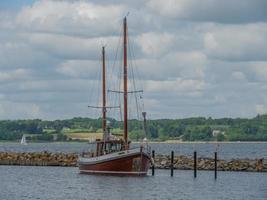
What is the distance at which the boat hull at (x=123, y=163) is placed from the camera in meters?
94.8

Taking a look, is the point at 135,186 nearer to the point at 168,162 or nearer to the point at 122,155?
the point at 122,155

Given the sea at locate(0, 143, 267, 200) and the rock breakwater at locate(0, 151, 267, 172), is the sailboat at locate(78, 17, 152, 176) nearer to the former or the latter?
the sea at locate(0, 143, 267, 200)

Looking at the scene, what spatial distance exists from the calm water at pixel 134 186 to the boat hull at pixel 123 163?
2.49 ft

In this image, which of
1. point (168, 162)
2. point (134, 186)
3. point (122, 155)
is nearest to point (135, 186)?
point (134, 186)

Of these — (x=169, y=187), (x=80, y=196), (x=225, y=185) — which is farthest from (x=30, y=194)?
(x=225, y=185)

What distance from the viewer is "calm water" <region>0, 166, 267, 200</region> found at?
83062 millimetres

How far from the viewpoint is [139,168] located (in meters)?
96.5

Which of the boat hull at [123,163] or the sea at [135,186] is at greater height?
the boat hull at [123,163]

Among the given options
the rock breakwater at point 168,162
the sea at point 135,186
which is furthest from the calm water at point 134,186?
the rock breakwater at point 168,162

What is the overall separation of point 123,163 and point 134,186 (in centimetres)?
591

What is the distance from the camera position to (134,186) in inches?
3538

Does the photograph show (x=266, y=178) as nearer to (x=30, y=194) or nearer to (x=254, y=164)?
(x=254, y=164)

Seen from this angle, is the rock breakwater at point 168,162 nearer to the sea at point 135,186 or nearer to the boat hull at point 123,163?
the sea at point 135,186

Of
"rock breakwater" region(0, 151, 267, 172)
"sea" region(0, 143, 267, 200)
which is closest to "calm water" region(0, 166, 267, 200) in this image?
"sea" region(0, 143, 267, 200)
